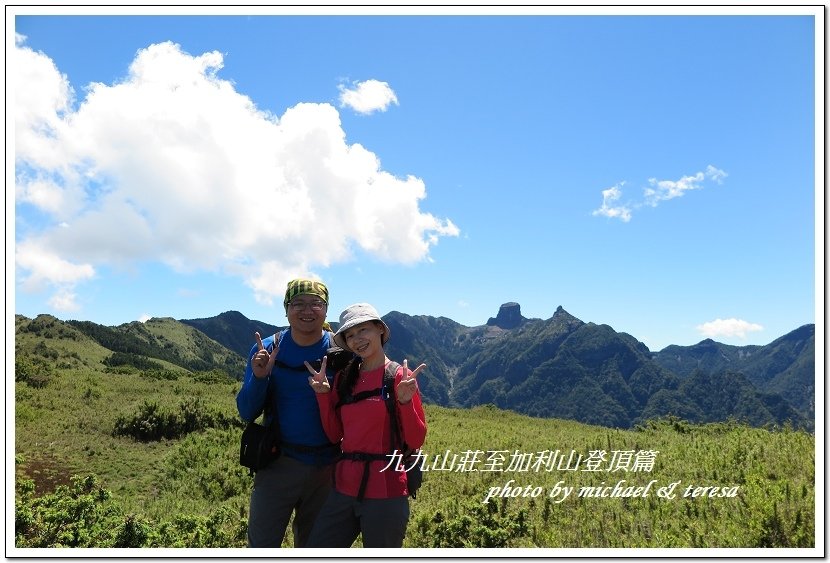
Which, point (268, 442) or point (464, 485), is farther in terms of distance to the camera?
point (464, 485)

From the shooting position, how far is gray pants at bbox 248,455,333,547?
4.72 m

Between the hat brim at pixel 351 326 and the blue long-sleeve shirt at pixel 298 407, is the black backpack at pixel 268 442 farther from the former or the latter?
the hat brim at pixel 351 326

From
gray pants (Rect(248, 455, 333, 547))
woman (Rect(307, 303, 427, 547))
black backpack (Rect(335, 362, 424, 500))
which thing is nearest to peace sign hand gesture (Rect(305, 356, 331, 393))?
woman (Rect(307, 303, 427, 547))

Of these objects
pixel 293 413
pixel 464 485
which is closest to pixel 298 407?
pixel 293 413

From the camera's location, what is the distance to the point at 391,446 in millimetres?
4027

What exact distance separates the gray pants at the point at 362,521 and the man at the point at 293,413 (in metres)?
0.64

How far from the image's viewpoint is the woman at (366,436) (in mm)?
3977

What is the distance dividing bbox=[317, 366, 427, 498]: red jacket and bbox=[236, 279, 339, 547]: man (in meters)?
0.61

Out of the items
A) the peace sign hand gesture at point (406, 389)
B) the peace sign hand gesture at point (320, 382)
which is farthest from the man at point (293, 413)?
the peace sign hand gesture at point (406, 389)

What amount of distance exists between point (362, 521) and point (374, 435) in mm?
690

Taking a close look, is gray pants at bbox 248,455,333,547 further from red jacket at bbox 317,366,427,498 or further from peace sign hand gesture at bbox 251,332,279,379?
peace sign hand gesture at bbox 251,332,279,379

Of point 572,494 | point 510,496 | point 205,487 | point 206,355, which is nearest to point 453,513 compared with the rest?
point 510,496

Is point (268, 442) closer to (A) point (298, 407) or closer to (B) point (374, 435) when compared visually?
(A) point (298, 407)
